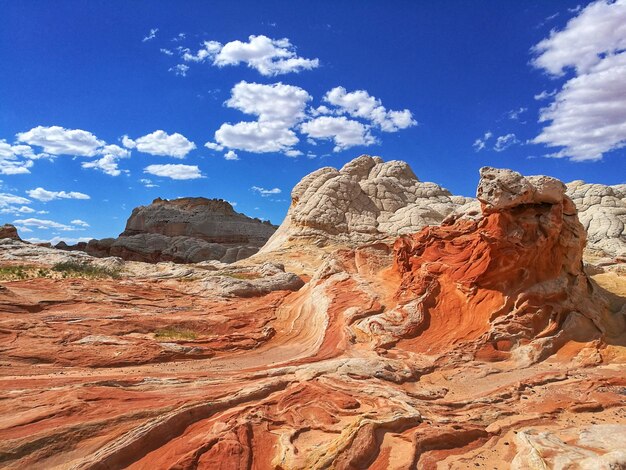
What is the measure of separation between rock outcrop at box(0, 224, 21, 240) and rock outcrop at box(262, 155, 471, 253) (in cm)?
1770

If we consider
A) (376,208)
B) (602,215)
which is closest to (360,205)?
(376,208)

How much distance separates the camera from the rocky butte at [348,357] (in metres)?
7.27

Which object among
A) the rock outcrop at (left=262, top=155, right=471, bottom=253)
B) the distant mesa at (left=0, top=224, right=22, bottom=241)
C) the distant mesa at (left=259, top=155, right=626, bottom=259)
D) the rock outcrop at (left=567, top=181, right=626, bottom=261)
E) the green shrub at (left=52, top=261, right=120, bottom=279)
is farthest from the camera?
the rock outcrop at (left=262, top=155, right=471, bottom=253)

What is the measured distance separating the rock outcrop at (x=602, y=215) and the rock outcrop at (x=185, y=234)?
3463 cm

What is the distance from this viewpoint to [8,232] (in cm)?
3222

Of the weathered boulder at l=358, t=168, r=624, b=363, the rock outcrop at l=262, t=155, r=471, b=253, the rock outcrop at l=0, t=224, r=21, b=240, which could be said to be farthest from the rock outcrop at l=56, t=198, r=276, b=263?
the weathered boulder at l=358, t=168, r=624, b=363

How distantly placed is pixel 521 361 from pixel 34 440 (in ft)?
36.0

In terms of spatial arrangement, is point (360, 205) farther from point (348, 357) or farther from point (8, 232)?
point (8, 232)

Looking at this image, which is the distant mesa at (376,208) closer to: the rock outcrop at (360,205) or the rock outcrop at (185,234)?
the rock outcrop at (360,205)

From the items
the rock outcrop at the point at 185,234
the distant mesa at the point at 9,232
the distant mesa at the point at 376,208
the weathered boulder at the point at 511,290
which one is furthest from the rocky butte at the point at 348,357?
the rock outcrop at the point at 185,234

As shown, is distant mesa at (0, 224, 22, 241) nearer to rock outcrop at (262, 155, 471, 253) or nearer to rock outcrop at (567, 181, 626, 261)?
rock outcrop at (262, 155, 471, 253)

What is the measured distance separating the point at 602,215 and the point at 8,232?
44.4m

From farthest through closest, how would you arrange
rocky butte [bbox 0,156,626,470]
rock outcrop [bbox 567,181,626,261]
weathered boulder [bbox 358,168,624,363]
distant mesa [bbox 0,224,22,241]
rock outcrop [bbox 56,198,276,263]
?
rock outcrop [bbox 56,198,276,263], rock outcrop [bbox 567,181,626,261], distant mesa [bbox 0,224,22,241], weathered boulder [bbox 358,168,624,363], rocky butte [bbox 0,156,626,470]

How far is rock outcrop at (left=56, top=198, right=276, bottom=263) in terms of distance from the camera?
5778 cm
